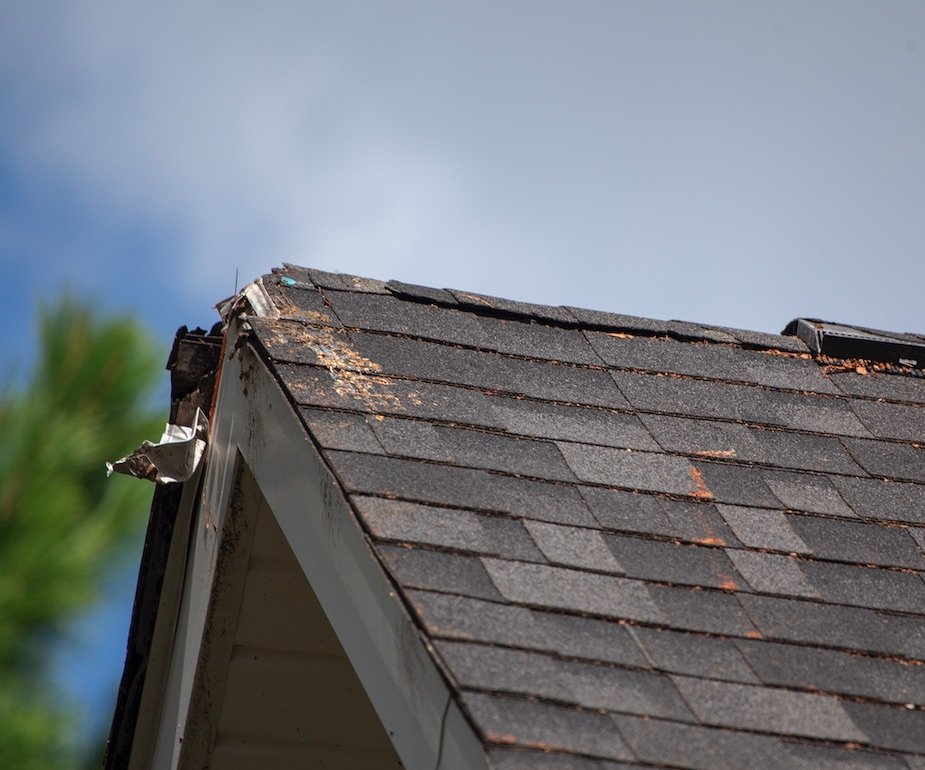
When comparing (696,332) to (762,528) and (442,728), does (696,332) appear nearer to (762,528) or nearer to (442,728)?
(762,528)

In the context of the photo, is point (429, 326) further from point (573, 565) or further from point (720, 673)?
point (720, 673)

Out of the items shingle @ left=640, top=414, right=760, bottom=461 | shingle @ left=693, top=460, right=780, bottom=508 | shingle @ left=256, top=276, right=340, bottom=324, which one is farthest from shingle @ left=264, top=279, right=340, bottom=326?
shingle @ left=693, top=460, right=780, bottom=508

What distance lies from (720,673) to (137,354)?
685cm

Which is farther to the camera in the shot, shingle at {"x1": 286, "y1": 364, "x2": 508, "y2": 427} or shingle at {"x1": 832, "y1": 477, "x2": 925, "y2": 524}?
shingle at {"x1": 832, "y1": 477, "x2": 925, "y2": 524}

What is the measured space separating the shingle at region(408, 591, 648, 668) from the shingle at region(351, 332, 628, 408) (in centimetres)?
78

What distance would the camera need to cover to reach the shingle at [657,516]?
188 centimetres

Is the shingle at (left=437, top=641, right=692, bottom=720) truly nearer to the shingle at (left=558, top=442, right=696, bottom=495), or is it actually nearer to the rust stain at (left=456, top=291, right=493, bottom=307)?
the shingle at (left=558, top=442, right=696, bottom=495)

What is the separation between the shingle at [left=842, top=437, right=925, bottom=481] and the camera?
2.34 m

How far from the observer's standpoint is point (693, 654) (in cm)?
157

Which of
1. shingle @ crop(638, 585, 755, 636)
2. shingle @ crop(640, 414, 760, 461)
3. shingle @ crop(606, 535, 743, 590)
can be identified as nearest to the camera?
shingle @ crop(638, 585, 755, 636)

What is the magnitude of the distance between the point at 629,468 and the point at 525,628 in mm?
627

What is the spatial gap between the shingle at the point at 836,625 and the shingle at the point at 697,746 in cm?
27

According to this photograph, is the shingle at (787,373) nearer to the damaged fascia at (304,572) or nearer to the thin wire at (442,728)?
the damaged fascia at (304,572)

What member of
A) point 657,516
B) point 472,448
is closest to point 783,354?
point 657,516
